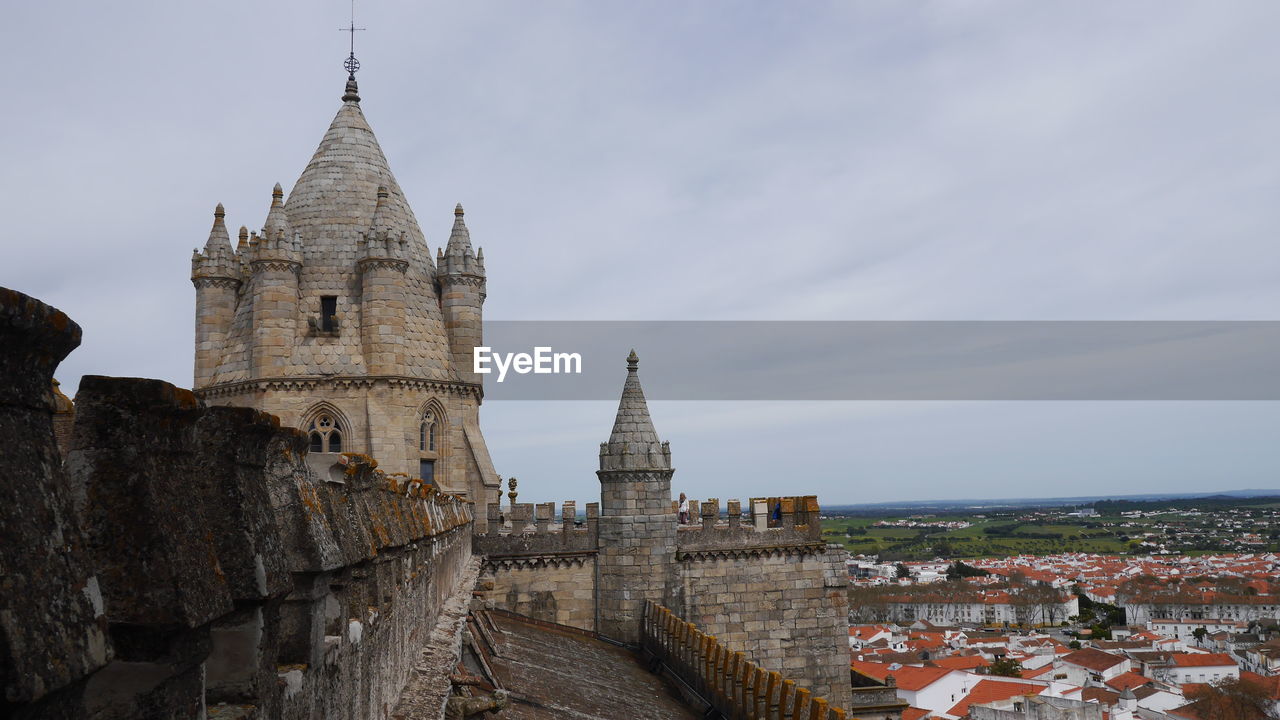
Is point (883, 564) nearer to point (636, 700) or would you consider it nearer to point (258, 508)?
point (636, 700)

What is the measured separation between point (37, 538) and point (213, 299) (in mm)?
27719

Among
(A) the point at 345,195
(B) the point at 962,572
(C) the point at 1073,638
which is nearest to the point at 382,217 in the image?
(A) the point at 345,195

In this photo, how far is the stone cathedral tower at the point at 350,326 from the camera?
86.5ft

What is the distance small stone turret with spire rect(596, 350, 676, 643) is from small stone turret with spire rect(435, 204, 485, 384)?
22.4 feet

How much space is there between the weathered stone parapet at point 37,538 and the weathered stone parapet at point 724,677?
11.4 m

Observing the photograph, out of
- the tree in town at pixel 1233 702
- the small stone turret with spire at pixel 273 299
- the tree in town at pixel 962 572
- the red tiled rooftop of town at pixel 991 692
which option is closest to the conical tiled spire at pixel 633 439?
the small stone turret with spire at pixel 273 299

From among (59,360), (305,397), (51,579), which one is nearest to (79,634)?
(51,579)

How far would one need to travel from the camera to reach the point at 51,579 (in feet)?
5.65

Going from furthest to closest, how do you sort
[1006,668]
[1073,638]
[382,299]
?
[1073,638]
[1006,668]
[382,299]

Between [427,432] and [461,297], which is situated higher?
[461,297]

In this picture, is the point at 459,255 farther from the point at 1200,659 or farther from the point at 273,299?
the point at 1200,659

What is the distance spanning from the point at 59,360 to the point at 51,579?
1.21ft

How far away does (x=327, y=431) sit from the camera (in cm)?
2641

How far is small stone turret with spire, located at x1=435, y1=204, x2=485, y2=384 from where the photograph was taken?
29.0 metres
